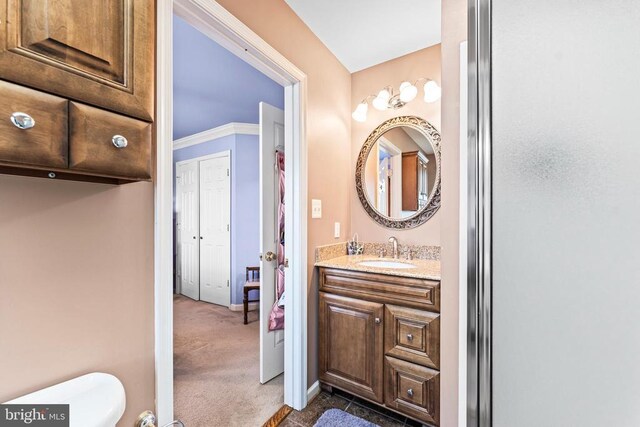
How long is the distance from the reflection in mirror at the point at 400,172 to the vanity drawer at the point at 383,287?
753mm

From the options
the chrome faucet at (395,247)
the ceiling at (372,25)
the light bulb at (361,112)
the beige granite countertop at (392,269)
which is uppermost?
the ceiling at (372,25)

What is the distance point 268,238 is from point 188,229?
2.82m

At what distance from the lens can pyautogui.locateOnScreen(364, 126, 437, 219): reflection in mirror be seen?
2090mm

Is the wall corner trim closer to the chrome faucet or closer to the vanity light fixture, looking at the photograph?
the vanity light fixture

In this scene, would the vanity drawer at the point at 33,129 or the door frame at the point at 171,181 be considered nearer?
the vanity drawer at the point at 33,129

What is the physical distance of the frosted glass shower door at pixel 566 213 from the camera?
1.44 feet

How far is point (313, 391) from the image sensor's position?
181cm

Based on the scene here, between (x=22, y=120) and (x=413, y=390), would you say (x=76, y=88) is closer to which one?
(x=22, y=120)

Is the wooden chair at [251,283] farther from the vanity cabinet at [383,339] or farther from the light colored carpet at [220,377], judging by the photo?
the vanity cabinet at [383,339]

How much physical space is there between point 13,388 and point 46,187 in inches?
20.0

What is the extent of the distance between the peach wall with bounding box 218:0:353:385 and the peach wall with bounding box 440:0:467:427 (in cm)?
91

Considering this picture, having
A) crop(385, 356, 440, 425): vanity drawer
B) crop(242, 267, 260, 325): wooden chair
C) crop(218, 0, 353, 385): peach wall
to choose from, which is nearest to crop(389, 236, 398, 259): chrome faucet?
crop(218, 0, 353, 385): peach wall

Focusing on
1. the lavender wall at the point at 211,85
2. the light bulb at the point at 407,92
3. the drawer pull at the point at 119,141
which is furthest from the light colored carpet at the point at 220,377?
the lavender wall at the point at 211,85

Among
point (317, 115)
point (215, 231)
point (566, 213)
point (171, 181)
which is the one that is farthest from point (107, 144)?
point (215, 231)
